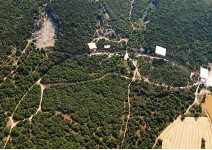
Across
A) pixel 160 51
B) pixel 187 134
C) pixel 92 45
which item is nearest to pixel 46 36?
pixel 92 45

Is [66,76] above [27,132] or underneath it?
above

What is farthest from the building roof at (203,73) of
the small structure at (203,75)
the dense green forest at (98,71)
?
the dense green forest at (98,71)

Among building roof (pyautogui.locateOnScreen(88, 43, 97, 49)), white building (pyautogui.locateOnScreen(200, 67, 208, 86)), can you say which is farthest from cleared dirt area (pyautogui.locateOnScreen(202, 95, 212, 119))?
building roof (pyautogui.locateOnScreen(88, 43, 97, 49))

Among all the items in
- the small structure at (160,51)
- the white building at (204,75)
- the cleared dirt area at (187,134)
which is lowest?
the cleared dirt area at (187,134)

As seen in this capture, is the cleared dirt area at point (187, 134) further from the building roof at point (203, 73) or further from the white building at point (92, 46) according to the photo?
the white building at point (92, 46)

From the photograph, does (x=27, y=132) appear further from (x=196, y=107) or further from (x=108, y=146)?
(x=196, y=107)

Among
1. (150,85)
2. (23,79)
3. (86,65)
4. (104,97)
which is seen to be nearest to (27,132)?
(23,79)

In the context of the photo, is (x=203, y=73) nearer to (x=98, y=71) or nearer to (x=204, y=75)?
(x=204, y=75)
